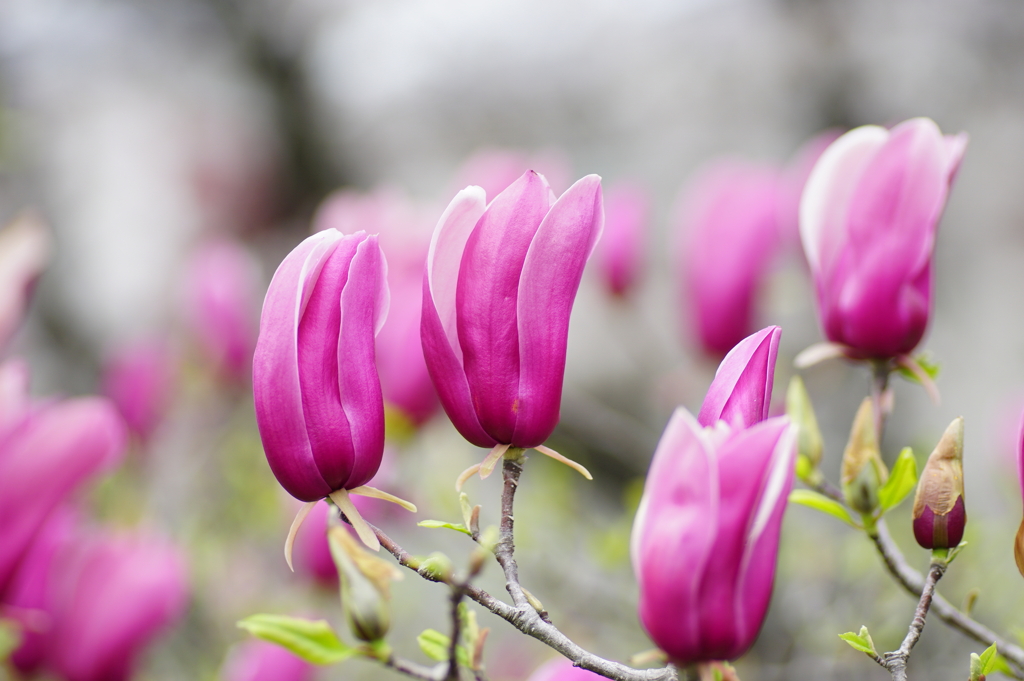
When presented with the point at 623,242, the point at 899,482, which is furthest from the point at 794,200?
the point at 899,482

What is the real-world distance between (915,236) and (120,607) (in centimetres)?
74

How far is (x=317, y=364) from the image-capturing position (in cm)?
41

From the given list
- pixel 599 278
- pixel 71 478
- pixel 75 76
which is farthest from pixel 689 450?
pixel 75 76

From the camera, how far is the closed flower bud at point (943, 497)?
1.42 feet

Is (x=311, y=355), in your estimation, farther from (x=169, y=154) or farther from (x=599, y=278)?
(x=169, y=154)

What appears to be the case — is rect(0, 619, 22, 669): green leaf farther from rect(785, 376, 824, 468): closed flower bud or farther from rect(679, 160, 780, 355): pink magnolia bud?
rect(679, 160, 780, 355): pink magnolia bud

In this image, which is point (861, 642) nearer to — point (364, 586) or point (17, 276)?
point (364, 586)

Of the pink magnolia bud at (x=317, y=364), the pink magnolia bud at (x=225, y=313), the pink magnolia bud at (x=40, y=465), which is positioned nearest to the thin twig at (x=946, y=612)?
the pink magnolia bud at (x=317, y=364)

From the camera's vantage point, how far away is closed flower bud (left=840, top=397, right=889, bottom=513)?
0.50 m

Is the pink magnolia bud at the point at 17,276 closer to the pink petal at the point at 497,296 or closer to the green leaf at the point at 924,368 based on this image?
the pink petal at the point at 497,296

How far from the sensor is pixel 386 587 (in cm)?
37

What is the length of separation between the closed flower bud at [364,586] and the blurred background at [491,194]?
1.90 ft

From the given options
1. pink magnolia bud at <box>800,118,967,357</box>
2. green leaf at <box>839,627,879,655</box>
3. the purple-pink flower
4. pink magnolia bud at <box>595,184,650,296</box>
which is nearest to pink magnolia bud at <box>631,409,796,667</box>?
the purple-pink flower

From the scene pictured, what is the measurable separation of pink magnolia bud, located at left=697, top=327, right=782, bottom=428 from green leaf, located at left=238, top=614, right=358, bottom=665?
0.75 ft
